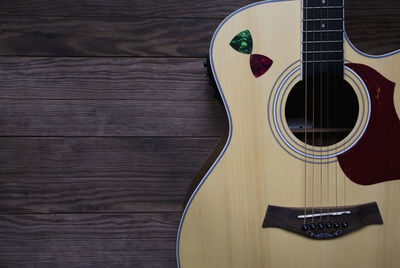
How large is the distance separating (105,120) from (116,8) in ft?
0.99

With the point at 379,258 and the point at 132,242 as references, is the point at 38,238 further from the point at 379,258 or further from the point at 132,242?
the point at 379,258

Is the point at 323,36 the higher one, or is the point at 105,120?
the point at 323,36

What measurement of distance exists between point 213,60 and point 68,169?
0.51 m

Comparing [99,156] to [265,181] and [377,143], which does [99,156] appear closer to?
[265,181]

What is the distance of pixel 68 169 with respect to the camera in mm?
832

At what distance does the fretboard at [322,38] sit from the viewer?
1.97 ft

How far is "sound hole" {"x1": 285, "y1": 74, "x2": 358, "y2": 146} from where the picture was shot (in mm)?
655

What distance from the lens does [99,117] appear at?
83cm

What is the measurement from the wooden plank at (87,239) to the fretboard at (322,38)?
53 cm

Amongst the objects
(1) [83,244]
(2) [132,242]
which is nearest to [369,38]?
(2) [132,242]

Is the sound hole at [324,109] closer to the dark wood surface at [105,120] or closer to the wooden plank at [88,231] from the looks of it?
the dark wood surface at [105,120]

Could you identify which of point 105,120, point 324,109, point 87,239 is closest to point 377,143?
point 324,109

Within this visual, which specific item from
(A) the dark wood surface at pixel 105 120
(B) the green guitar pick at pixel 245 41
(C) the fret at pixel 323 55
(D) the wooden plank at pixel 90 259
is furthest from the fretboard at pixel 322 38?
(D) the wooden plank at pixel 90 259

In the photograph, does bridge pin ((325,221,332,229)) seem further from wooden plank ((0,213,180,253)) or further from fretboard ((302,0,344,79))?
wooden plank ((0,213,180,253))
